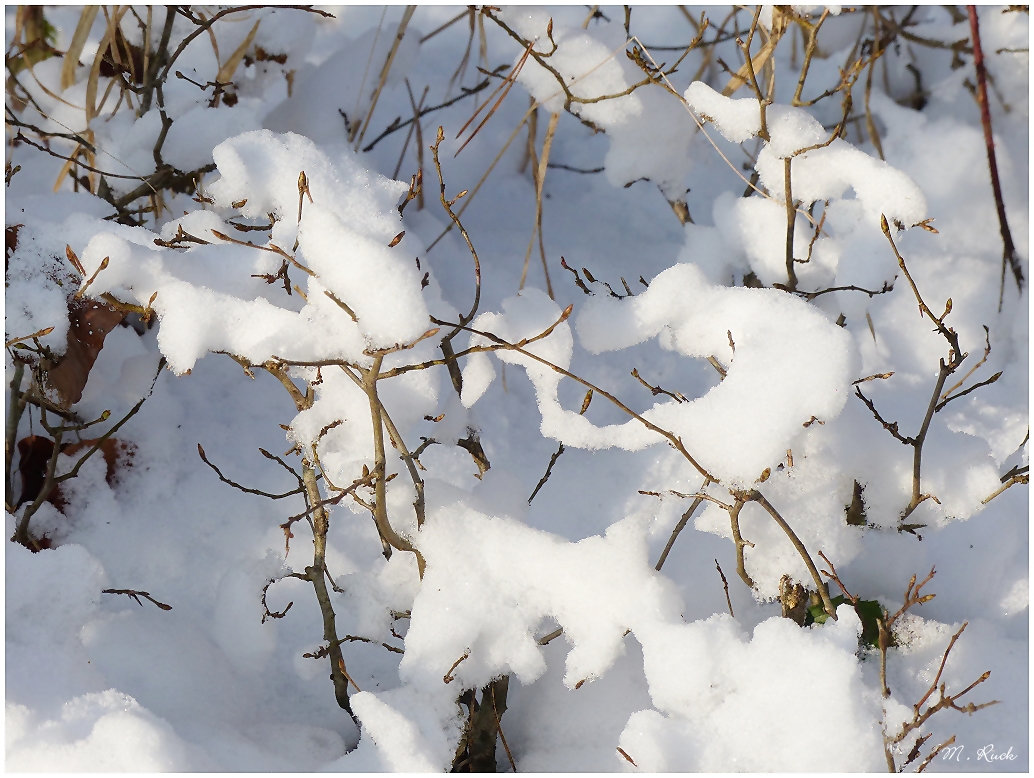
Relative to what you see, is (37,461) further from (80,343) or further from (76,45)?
(76,45)

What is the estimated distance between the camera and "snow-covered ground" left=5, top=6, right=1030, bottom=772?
0.75m

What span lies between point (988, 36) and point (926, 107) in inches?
6.7

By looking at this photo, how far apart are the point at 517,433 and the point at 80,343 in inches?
26.2

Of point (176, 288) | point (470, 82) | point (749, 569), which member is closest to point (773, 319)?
point (749, 569)

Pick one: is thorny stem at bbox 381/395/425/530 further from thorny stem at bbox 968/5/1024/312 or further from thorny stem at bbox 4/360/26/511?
thorny stem at bbox 968/5/1024/312

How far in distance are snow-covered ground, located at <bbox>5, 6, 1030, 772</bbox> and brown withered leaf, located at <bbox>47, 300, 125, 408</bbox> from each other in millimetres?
14

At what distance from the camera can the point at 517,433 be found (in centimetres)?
130

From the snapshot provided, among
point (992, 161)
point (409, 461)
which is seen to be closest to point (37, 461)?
point (409, 461)

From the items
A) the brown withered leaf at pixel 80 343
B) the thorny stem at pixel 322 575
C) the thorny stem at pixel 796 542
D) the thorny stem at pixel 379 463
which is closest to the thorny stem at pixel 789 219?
the thorny stem at pixel 796 542

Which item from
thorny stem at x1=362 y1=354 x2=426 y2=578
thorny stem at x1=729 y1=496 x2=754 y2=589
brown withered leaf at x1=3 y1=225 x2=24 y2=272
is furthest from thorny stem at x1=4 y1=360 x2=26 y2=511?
thorny stem at x1=729 y1=496 x2=754 y2=589

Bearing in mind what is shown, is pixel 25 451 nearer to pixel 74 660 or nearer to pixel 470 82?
pixel 74 660

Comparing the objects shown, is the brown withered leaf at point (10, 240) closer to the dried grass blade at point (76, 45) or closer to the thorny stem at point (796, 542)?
the dried grass blade at point (76, 45)

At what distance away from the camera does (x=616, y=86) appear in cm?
108

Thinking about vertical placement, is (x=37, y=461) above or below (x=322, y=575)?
above
